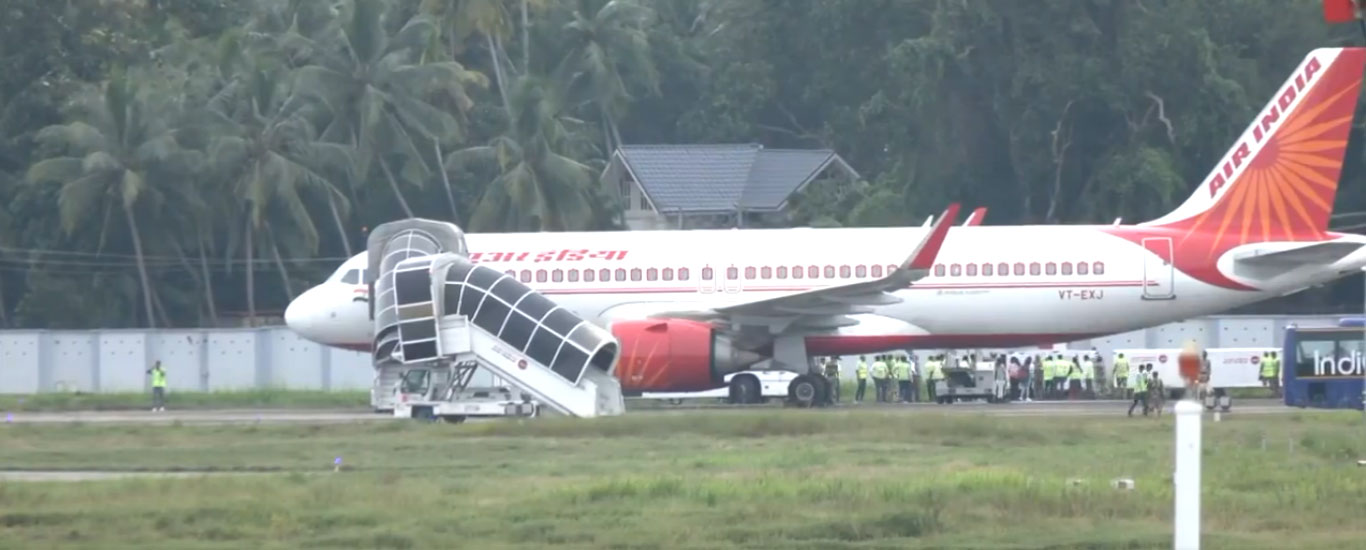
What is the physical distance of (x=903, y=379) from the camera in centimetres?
4241

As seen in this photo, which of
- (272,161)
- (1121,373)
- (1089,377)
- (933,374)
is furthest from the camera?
(272,161)

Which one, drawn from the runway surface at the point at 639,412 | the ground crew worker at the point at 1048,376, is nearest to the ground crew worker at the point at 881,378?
the runway surface at the point at 639,412

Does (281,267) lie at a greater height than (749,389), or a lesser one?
greater

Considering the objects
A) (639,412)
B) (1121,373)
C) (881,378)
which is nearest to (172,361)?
(881,378)

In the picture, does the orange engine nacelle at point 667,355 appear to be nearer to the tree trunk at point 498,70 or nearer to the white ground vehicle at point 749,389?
the white ground vehicle at point 749,389

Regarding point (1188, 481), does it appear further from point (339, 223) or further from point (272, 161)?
point (339, 223)

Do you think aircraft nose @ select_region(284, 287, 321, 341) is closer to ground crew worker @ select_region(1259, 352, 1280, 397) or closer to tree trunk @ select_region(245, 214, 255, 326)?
ground crew worker @ select_region(1259, 352, 1280, 397)

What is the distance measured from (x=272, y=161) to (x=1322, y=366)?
3220cm

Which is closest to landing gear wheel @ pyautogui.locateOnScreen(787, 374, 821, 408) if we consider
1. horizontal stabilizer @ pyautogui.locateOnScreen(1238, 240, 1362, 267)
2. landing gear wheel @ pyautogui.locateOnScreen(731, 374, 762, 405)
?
landing gear wheel @ pyautogui.locateOnScreen(731, 374, 762, 405)

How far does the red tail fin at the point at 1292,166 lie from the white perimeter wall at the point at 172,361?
1309cm

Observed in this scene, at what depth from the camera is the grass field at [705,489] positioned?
1590 cm

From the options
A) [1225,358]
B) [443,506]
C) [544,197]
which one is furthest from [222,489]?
[544,197]

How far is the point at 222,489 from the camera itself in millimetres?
19062

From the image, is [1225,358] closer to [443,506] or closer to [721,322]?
[721,322]
